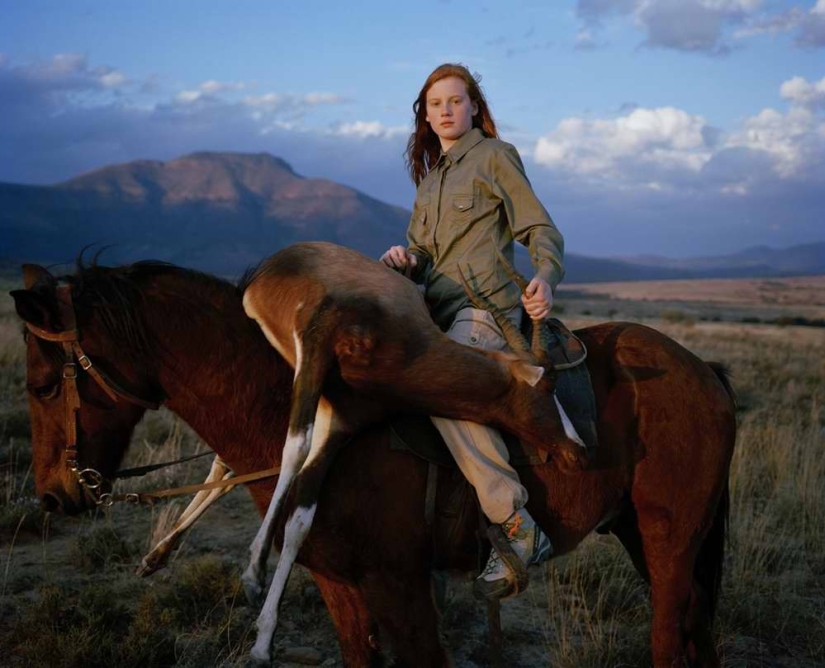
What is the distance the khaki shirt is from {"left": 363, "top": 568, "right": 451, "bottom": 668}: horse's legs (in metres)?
1.18

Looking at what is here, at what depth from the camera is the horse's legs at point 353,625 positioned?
129 inches

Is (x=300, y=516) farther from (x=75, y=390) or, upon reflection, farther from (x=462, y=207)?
(x=462, y=207)

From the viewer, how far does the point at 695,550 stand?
354 centimetres

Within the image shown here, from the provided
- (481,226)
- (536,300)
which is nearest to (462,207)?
(481,226)

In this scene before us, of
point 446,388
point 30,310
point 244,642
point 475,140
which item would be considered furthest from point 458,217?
point 244,642

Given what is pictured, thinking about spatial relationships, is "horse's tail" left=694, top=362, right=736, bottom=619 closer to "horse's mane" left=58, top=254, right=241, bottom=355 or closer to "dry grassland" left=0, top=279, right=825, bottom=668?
"dry grassland" left=0, top=279, right=825, bottom=668

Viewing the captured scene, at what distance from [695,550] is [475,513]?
1.23 metres

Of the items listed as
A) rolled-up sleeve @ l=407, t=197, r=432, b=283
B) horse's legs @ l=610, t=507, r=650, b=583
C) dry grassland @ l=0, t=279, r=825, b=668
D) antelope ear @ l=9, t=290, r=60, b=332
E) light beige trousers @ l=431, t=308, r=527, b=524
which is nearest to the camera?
antelope ear @ l=9, t=290, r=60, b=332

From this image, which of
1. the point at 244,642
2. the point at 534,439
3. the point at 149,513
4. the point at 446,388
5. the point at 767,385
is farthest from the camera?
the point at 767,385

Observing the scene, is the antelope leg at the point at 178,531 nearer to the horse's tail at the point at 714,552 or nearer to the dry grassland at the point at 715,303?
the horse's tail at the point at 714,552

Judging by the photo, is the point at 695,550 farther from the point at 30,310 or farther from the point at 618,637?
the point at 30,310

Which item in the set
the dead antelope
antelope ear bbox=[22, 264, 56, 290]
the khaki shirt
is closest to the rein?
antelope ear bbox=[22, 264, 56, 290]

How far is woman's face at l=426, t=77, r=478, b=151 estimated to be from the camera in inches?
139

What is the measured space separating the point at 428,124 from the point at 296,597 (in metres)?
3.47
